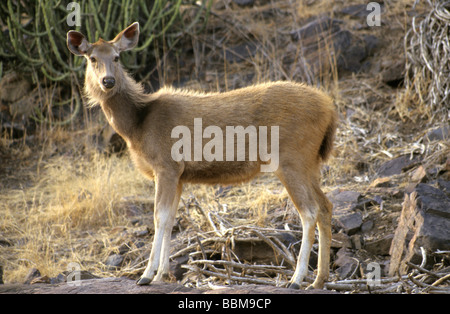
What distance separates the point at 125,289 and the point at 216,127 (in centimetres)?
204

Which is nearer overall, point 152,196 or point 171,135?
point 171,135

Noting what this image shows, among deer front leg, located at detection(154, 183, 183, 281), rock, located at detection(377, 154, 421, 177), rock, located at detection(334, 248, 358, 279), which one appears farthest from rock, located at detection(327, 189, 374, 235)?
deer front leg, located at detection(154, 183, 183, 281)

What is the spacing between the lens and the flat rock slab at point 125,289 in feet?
17.4

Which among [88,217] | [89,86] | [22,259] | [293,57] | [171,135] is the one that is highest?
[293,57]

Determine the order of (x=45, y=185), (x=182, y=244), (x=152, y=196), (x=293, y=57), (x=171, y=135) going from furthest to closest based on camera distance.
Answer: (x=293, y=57)
(x=45, y=185)
(x=152, y=196)
(x=182, y=244)
(x=171, y=135)

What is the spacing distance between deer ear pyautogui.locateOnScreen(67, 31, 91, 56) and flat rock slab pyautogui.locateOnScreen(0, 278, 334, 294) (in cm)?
261

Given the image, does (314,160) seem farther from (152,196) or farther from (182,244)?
(152,196)

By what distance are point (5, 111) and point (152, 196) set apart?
16.2ft

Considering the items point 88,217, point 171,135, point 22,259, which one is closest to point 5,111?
point 88,217

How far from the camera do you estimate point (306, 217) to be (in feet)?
20.2

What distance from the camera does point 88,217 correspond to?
988cm

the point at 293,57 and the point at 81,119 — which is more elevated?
the point at 293,57

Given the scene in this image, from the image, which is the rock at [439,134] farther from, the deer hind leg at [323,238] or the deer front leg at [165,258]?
the deer front leg at [165,258]

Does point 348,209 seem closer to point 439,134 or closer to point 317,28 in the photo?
point 439,134
